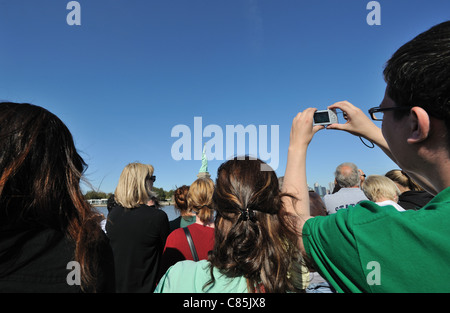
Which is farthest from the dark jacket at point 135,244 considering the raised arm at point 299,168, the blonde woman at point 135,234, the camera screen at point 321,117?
the camera screen at point 321,117

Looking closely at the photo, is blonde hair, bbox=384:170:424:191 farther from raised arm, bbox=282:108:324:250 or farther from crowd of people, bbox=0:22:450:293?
raised arm, bbox=282:108:324:250

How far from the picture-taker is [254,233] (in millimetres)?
1795

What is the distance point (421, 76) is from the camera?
108 cm

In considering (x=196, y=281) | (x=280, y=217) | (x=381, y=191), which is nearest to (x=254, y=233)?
(x=280, y=217)

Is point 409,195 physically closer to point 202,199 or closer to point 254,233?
point 202,199

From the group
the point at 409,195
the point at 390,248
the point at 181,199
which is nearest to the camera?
the point at 390,248

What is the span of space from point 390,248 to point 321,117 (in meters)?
1.14

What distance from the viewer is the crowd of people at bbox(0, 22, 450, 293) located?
3.21 ft

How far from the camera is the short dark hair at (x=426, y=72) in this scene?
1.03 meters

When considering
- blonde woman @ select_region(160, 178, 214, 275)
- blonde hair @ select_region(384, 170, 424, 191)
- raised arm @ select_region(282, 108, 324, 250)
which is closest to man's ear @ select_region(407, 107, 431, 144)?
raised arm @ select_region(282, 108, 324, 250)

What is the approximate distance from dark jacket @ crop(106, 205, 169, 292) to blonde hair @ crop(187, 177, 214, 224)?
55 centimetres

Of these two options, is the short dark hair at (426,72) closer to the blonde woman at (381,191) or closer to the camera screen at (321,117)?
the camera screen at (321,117)

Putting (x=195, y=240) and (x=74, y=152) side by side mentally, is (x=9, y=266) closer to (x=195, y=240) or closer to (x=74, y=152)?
(x=74, y=152)
